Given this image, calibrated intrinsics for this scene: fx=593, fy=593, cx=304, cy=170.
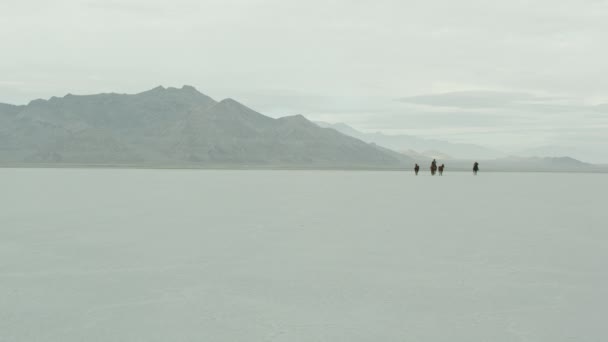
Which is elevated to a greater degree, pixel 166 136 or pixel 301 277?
pixel 166 136

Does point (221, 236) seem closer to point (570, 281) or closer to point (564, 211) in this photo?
point (570, 281)

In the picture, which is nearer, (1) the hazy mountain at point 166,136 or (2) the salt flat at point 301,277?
(2) the salt flat at point 301,277

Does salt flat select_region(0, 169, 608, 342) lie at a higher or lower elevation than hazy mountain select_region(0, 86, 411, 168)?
lower

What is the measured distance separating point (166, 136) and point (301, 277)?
14010cm

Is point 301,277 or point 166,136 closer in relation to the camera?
point 301,277

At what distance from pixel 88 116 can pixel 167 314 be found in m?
181

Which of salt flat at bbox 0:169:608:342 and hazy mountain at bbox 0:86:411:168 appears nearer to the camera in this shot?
salt flat at bbox 0:169:608:342

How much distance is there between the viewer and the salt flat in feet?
22.7

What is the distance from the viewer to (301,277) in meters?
9.63

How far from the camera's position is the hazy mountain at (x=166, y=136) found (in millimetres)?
124500

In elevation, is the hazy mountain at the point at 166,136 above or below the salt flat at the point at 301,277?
above

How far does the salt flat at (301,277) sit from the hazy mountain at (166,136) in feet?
293

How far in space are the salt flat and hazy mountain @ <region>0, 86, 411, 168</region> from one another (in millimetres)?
89164

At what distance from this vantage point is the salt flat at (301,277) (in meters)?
6.93
